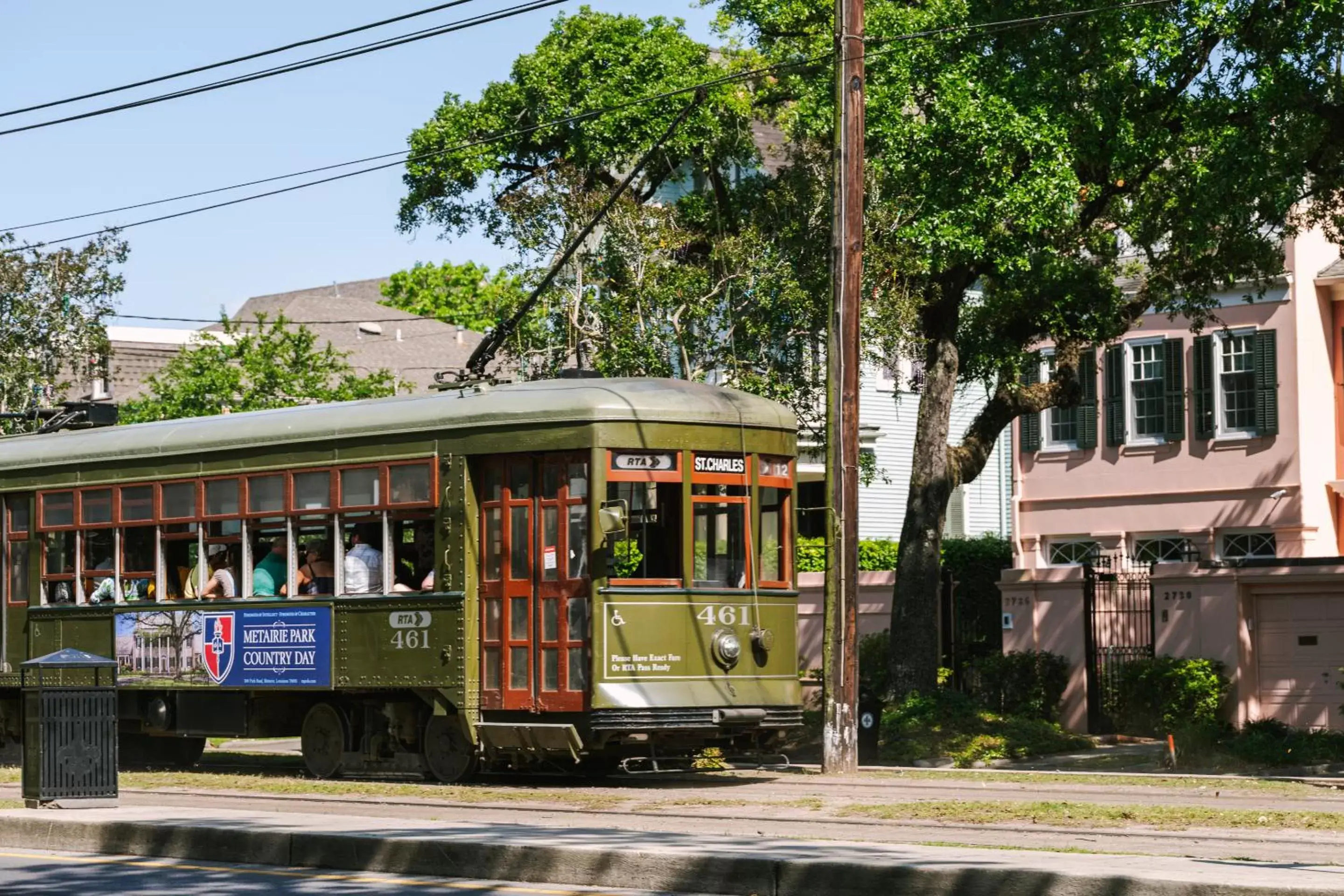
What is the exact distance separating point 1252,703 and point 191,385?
89.6 ft

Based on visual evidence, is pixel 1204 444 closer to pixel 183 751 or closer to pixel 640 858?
pixel 183 751

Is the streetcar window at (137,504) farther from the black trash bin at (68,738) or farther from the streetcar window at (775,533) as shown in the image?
the streetcar window at (775,533)

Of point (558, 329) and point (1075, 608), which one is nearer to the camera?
point (1075, 608)

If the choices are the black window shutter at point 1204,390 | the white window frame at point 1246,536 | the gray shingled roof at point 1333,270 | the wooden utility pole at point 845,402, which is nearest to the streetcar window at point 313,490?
the wooden utility pole at point 845,402

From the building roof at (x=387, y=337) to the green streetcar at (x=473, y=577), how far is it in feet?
113

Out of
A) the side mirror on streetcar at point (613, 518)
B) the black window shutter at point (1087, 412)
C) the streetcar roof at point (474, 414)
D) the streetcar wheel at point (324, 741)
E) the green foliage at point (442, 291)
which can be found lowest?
the streetcar wheel at point (324, 741)

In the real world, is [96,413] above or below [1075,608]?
above

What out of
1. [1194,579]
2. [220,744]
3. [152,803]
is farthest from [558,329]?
[152,803]

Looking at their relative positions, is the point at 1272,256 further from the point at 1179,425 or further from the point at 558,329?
the point at 1179,425

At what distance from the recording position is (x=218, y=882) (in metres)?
11.8

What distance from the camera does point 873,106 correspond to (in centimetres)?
2350

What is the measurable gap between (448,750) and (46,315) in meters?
22.4

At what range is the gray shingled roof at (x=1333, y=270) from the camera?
36.2 m

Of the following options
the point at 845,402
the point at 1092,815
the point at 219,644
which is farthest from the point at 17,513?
the point at 1092,815
